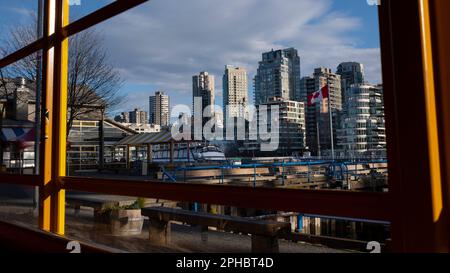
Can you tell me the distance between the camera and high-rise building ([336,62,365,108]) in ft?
8.44

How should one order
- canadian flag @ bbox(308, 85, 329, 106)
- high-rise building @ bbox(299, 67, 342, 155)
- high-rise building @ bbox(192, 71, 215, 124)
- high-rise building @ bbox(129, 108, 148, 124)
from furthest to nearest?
high-rise building @ bbox(129, 108, 148, 124), high-rise building @ bbox(192, 71, 215, 124), canadian flag @ bbox(308, 85, 329, 106), high-rise building @ bbox(299, 67, 342, 155)

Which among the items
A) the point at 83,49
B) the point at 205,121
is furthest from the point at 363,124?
the point at 83,49

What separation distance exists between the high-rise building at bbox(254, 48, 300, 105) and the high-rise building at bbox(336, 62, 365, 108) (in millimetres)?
552

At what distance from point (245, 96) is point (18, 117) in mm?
6853

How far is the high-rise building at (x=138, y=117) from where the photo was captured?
16.6ft

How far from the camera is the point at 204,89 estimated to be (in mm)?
4770

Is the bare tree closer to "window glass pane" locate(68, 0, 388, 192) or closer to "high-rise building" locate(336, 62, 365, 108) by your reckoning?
"window glass pane" locate(68, 0, 388, 192)

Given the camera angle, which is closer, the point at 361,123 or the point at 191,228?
the point at 361,123

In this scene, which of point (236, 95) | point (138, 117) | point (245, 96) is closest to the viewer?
point (245, 96)

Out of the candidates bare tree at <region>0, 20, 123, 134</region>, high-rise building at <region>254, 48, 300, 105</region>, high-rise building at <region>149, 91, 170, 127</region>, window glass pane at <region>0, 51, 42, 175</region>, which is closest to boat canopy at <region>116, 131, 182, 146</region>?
high-rise building at <region>149, 91, 170, 127</region>

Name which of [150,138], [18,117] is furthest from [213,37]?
[18,117]

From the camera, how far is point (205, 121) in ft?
15.2

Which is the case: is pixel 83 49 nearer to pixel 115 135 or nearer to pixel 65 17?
pixel 115 135

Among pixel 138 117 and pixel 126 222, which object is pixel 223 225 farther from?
pixel 138 117
